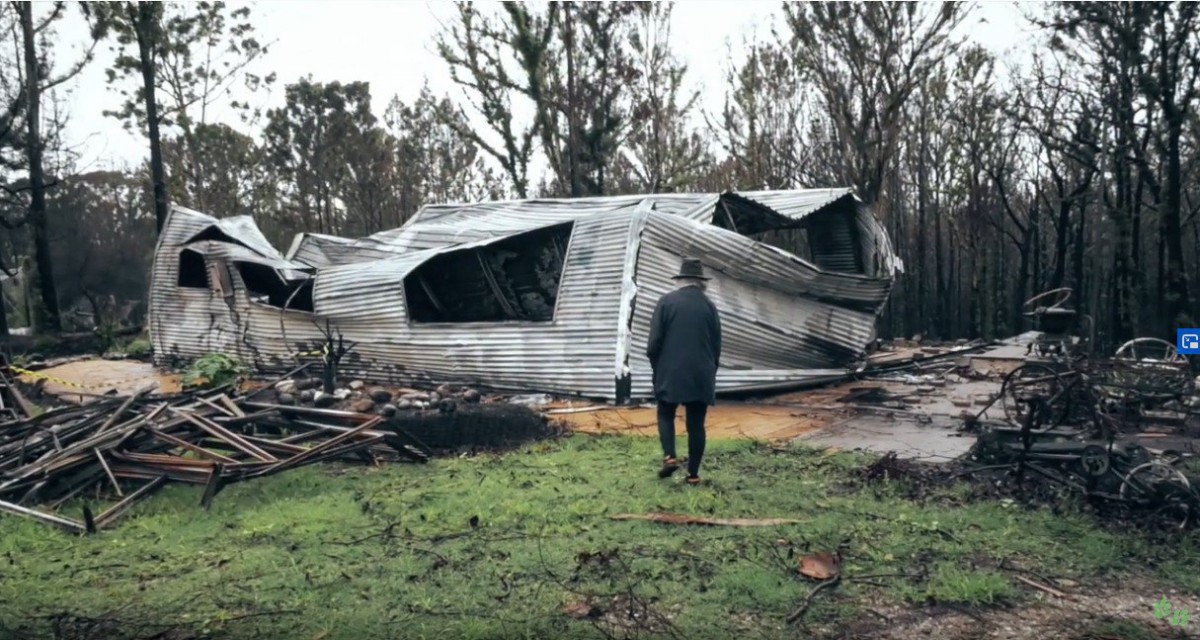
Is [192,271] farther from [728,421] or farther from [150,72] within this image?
[728,421]

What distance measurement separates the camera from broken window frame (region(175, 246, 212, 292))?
58.9 feet

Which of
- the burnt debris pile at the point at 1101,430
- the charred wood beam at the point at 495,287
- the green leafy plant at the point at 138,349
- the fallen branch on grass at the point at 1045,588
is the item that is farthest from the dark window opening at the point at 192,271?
the fallen branch on grass at the point at 1045,588

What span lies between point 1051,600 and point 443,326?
1106cm

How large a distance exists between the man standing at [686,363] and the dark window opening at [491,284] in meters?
8.28

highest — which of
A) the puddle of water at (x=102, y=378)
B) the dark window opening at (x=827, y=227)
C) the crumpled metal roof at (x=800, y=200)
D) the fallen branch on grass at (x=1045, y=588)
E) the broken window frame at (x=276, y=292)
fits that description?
the crumpled metal roof at (x=800, y=200)

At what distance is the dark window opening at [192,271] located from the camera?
18188 millimetres

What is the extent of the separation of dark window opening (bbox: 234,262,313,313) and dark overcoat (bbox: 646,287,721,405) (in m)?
11.5

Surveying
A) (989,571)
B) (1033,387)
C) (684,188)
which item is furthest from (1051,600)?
(684,188)

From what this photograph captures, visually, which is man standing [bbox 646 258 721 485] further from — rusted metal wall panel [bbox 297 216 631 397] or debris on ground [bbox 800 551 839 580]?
rusted metal wall panel [bbox 297 216 631 397]

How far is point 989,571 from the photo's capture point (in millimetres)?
4621

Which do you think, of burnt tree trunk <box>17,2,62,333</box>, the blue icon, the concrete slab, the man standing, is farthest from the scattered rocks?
burnt tree trunk <box>17,2,62,333</box>

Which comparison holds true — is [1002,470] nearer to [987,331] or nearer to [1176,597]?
[1176,597]

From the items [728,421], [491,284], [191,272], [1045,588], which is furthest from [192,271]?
[1045,588]

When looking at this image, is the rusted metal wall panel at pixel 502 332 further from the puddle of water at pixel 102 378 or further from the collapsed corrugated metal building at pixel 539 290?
the puddle of water at pixel 102 378
